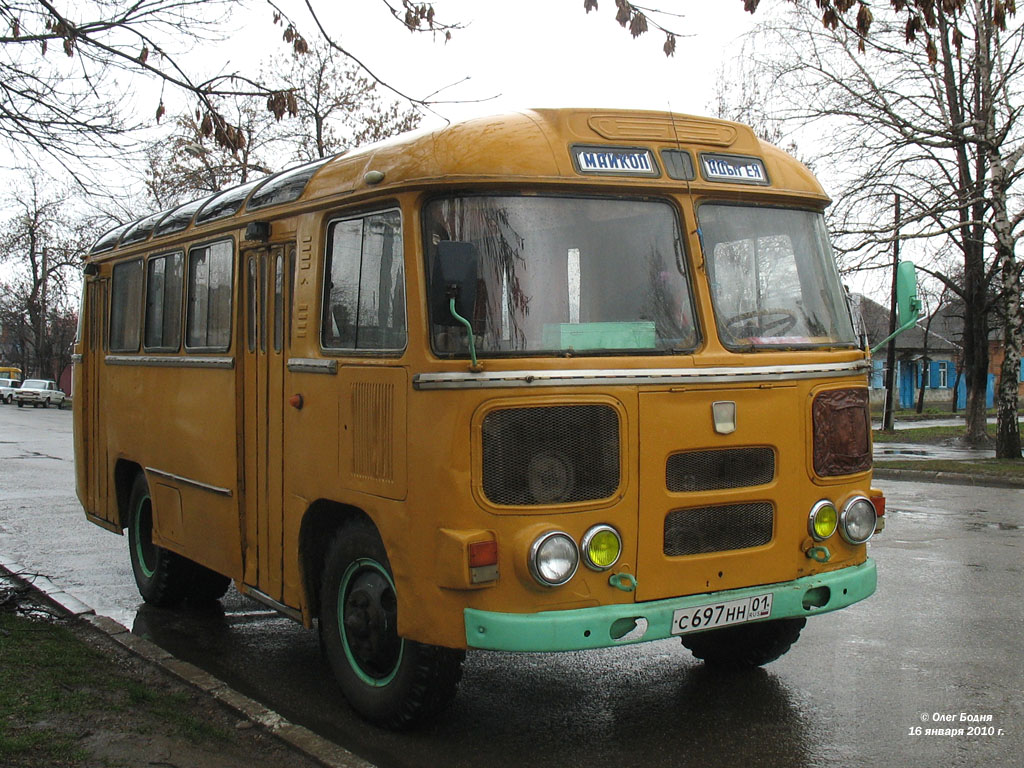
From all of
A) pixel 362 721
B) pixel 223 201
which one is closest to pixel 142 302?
pixel 223 201

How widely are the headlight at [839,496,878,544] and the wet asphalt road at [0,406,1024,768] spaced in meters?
0.89

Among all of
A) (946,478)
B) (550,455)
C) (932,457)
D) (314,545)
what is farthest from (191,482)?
(932,457)

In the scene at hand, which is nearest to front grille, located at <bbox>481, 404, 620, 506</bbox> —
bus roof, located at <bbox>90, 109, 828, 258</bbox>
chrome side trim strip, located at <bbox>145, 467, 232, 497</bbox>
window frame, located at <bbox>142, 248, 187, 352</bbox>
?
bus roof, located at <bbox>90, 109, 828, 258</bbox>

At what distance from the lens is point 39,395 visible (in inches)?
2391

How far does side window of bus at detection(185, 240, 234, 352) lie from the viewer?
6.66 metres

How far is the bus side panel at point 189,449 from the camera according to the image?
21.5ft

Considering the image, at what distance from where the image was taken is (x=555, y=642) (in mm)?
4488

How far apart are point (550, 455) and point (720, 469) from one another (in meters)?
0.86

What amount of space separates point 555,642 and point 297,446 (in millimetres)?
1956

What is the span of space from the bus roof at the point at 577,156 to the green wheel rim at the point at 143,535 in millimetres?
3507

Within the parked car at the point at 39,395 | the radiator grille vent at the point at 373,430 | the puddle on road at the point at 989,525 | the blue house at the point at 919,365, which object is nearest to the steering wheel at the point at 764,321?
the radiator grille vent at the point at 373,430

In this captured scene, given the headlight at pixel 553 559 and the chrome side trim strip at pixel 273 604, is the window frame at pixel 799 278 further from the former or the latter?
the chrome side trim strip at pixel 273 604

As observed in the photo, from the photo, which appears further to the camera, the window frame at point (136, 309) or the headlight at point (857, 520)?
the window frame at point (136, 309)

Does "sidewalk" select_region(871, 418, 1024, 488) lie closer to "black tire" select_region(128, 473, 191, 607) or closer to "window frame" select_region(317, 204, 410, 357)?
"black tire" select_region(128, 473, 191, 607)
